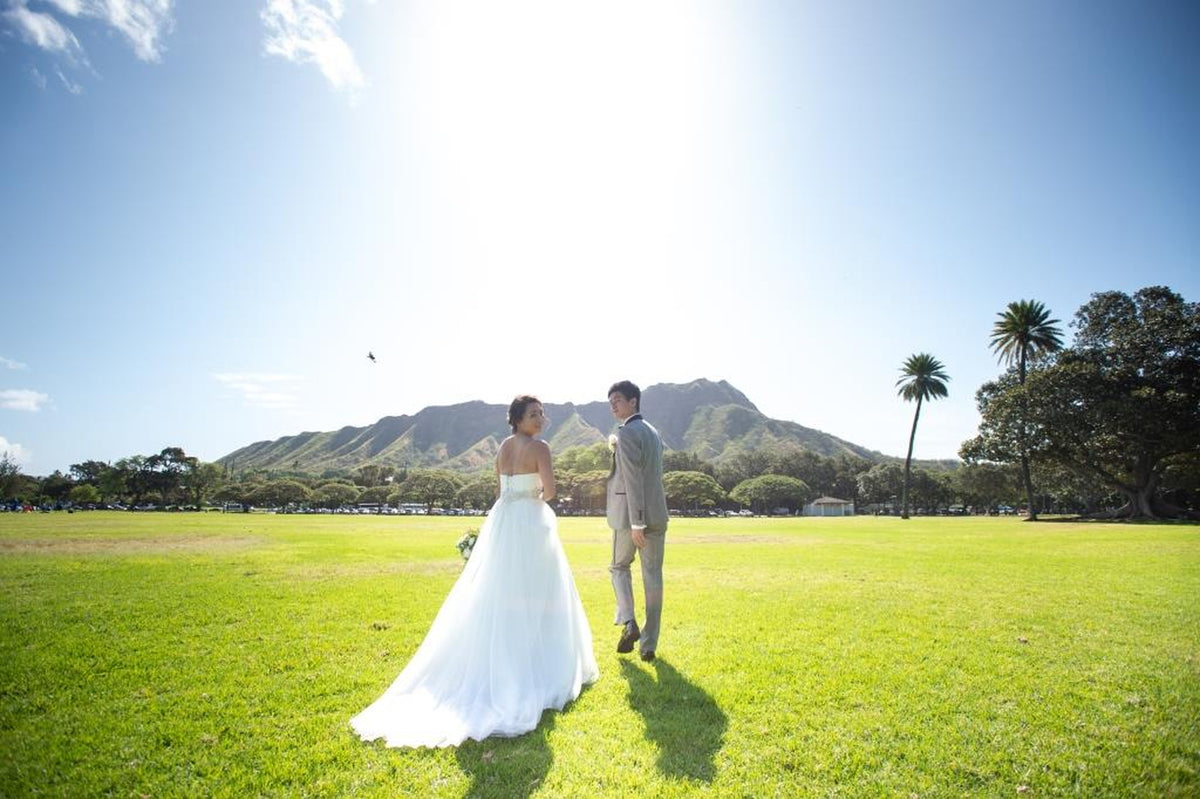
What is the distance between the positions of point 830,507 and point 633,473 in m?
139

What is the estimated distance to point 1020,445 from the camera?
56.1 meters

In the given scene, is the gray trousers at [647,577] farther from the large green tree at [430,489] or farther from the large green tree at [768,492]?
the large green tree at [768,492]

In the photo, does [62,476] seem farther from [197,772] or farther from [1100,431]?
[1100,431]

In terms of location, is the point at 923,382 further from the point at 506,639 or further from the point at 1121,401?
the point at 506,639

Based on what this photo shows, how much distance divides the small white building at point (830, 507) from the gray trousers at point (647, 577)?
13604cm

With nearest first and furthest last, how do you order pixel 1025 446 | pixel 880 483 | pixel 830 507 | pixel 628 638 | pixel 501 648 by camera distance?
1. pixel 501 648
2. pixel 628 638
3. pixel 1025 446
4. pixel 830 507
5. pixel 880 483

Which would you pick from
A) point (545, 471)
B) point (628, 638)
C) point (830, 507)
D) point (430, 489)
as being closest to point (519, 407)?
point (545, 471)

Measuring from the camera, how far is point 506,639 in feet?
18.0

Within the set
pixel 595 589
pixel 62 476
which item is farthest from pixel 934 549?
pixel 62 476

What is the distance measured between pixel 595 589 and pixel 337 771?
8.44 metres

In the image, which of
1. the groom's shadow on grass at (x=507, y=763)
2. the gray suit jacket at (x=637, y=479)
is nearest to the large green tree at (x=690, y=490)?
the gray suit jacket at (x=637, y=479)

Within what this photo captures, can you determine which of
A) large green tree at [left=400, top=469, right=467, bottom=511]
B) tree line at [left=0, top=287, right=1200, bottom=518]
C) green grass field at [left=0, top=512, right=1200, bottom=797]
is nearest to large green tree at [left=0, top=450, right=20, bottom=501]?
tree line at [left=0, top=287, right=1200, bottom=518]

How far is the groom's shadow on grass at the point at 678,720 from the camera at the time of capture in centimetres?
414

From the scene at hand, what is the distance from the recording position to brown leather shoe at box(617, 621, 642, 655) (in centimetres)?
702
